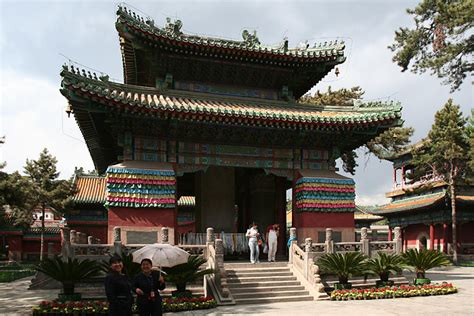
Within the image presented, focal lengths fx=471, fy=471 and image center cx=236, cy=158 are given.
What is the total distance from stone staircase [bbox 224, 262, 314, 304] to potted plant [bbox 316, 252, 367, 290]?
3.69ft

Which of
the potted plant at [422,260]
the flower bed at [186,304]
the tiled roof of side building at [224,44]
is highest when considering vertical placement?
the tiled roof of side building at [224,44]

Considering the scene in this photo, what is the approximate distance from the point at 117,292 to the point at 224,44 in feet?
43.4

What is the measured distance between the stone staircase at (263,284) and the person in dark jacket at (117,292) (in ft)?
21.0

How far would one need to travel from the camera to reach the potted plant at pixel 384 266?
1555cm

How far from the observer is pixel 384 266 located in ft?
51.2

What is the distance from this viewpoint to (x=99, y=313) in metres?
11.8

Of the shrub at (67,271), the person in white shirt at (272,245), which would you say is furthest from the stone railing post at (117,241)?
the person in white shirt at (272,245)

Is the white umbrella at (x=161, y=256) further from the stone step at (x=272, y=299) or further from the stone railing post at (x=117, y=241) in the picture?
the stone railing post at (x=117, y=241)

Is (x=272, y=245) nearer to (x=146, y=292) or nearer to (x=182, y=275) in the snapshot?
(x=182, y=275)

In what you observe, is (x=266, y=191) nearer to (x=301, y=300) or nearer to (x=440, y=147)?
(x=301, y=300)

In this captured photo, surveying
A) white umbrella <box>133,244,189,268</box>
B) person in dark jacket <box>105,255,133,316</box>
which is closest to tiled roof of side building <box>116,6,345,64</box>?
white umbrella <box>133,244,189,268</box>

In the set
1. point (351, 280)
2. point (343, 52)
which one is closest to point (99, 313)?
point (351, 280)

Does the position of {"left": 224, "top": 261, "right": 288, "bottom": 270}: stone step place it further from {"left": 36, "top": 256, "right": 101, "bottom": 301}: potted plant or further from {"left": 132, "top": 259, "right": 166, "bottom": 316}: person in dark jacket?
{"left": 132, "top": 259, "right": 166, "bottom": 316}: person in dark jacket

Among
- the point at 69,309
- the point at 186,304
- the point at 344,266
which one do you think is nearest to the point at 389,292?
the point at 344,266
